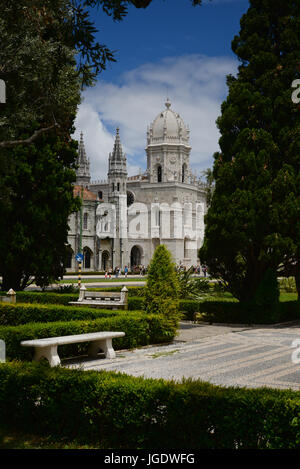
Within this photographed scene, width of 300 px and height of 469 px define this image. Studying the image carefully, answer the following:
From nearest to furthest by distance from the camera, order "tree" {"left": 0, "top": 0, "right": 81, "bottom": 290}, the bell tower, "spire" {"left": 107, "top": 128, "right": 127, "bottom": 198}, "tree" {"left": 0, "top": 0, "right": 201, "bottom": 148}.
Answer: "tree" {"left": 0, "top": 0, "right": 201, "bottom": 148}, "tree" {"left": 0, "top": 0, "right": 81, "bottom": 290}, the bell tower, "spire" {"left": 107, "top": 128, "right": 127, "bottom": 198}

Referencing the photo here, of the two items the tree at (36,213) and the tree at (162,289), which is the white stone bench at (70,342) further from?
the tree at (36,213)

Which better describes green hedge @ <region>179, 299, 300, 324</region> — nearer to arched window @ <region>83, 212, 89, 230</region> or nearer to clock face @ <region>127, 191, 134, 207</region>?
arched window @ <region>83, 212, 89, 230</region>

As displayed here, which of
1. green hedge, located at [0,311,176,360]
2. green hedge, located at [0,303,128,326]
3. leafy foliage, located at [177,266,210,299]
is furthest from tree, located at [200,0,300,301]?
green hedge, located at [0,303,128,326]

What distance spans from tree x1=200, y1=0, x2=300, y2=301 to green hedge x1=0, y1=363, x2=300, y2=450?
1045 cm

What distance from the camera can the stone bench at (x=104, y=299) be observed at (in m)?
14.9

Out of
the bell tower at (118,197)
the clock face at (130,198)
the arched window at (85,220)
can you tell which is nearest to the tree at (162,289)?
the arched window at (85,220)

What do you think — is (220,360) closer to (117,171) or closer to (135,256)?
(117,171)

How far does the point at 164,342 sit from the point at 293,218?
19.3 ft

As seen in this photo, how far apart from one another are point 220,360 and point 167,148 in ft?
239

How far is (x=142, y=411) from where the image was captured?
16.2ft

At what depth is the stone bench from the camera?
1486 centimetres

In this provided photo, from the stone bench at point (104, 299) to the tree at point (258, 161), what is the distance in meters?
3.31
